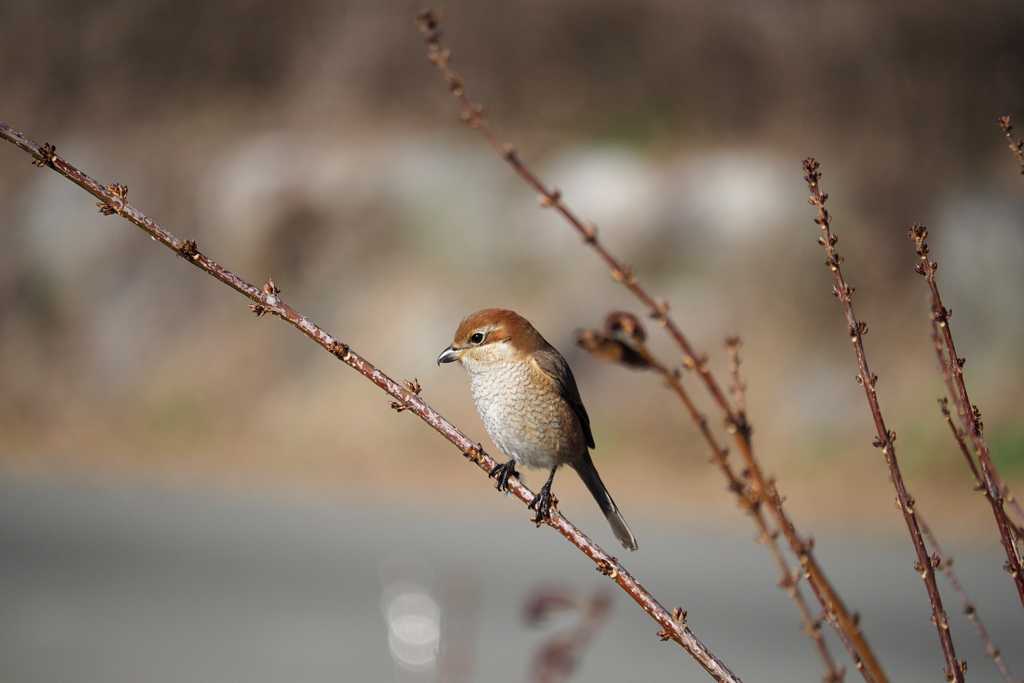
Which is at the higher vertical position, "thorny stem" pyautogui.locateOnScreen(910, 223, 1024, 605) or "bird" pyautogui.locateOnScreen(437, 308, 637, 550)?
"bird" pyautogui.locateOnScreen(437, 308, 637, 550)

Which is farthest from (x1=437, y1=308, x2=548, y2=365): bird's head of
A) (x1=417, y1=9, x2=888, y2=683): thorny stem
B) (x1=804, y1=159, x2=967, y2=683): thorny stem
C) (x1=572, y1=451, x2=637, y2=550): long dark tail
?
(x1=417, y1=9, x2=888, y2=683): thorny stem

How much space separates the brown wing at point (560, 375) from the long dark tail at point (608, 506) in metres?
0.14

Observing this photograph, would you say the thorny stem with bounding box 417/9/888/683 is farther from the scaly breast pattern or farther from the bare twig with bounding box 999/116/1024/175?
the scaly breast pattern

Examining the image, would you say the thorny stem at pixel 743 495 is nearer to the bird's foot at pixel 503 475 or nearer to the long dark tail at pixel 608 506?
the bird's foot at pixel 503 475

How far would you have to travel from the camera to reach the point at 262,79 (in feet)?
33.2

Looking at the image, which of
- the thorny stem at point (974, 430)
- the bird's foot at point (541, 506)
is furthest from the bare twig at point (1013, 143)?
the bird's foot at point (541, 506)

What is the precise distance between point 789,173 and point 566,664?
803 centimetres

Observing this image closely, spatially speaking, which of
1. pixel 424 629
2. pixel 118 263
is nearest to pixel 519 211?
pixel 118 263

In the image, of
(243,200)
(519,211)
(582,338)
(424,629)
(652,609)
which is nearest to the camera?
(582,338)

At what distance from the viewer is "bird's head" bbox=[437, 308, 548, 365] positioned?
2215 mm

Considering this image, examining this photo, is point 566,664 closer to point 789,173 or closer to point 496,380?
point 496,380

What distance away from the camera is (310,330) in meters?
1.14

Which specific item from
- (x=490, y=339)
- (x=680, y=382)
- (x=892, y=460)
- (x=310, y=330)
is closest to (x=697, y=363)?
(x=680, y=382)

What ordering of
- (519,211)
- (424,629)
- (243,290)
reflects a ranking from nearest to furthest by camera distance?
(243,290) → (424,629) → (519,211)
